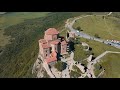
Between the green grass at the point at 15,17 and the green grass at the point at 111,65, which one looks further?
the green grass at the point at 15,17

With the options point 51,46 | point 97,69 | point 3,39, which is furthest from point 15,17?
point 97,69

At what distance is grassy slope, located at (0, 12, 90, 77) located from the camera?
17.6 metres

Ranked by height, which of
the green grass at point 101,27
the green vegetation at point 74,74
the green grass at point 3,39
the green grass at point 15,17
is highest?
the green grass at point 15,17

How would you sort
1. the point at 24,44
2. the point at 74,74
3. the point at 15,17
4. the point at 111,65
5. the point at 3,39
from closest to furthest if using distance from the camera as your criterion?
1. the point at 74,74
2. the point at 111,65
3. the point at 3,39
4. the point at 15,17
5. the point at 24,44

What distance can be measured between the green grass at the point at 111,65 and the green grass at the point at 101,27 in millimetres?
1633

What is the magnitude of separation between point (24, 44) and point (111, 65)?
5909 mm

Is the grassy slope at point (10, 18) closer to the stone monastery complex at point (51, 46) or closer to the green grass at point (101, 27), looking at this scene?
the stone monastery complex at point (51, 46)

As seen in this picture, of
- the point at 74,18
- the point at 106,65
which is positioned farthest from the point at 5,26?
the point at 106,65

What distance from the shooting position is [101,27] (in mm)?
19359

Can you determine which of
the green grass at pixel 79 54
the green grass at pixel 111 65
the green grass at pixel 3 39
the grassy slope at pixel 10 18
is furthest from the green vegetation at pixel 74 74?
the green grass at pixel 3 39

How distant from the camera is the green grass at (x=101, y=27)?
19.0 m

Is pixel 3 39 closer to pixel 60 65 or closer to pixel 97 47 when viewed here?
pixel 60 65

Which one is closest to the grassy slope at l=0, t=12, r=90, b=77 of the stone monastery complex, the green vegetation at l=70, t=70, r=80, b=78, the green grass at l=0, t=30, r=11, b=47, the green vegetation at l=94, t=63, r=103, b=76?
the green grass at l=0, t=30, r=11, b=47

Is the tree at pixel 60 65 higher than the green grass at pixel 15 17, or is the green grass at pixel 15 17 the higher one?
the green grass at pixel 15 17
